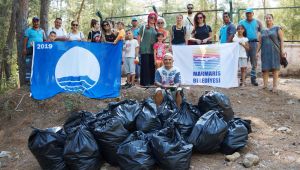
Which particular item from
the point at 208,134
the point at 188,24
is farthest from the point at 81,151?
the point at 188,24

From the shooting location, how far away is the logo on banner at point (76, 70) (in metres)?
7.59

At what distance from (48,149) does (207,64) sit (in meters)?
4.72

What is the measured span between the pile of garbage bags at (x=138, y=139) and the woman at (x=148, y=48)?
8.28ft

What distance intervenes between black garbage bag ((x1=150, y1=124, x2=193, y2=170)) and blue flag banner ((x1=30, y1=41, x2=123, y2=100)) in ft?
9.34

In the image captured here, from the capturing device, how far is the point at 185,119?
5.73m

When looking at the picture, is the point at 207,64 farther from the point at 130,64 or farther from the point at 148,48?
the point at 130,64

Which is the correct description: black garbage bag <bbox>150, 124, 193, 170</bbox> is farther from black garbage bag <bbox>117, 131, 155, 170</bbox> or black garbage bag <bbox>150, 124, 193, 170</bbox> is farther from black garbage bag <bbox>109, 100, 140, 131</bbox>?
black garbage bag <bbox>109, 100, 140, 131</bbox>

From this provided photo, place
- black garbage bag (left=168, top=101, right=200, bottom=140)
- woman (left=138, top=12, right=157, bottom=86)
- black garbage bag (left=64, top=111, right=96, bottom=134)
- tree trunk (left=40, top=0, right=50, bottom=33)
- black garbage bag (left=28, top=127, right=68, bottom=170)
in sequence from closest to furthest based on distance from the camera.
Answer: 1. black garbage bag (left=28, top=127, right=68, bottom=170)
2. black garbage bag (left=168, top=101, right=200, bottom=140)
3. black garbage bag (left=64, top=111, right=96, bottom=134)
4. woman (left=138, top=12, right=157, bottom=86)
5. tree trunk (left=40, top=0, right=50, bottom=33)

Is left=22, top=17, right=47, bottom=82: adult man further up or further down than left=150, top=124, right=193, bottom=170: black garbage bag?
further up

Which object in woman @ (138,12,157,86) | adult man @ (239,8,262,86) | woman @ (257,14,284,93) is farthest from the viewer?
adult man @ (239,8,262,86)

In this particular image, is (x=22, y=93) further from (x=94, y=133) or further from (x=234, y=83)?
(x=234, y=83)

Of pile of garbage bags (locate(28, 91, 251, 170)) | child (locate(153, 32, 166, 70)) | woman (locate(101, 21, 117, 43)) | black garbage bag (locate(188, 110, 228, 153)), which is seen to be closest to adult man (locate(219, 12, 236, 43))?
child (locate(153, 32, 166, 70))

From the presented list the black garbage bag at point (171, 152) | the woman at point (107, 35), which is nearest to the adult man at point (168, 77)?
the black garbage bag at point (171, 152)

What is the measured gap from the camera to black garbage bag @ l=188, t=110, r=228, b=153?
5328 millimetres
